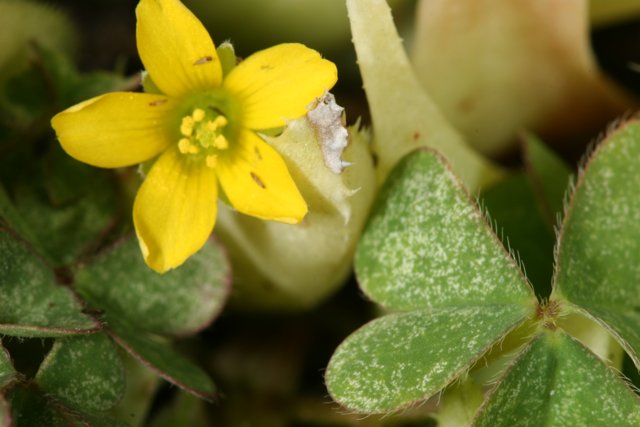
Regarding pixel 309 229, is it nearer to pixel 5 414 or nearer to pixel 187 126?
pixel 187 126

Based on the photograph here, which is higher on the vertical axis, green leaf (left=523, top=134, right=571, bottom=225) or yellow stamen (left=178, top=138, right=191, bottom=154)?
yellow stamen (left=178, top=138, right=191, bottom=154)

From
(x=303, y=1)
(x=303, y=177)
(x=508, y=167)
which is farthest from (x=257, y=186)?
(x=508, y=167)

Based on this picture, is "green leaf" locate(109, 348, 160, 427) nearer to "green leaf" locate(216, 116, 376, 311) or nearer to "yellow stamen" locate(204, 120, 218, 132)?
"green leaf" locate(216, 116, 376, 311)

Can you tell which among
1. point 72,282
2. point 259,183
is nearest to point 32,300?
point 72,282

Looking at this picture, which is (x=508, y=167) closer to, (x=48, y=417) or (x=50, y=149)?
(x=50, y=149)

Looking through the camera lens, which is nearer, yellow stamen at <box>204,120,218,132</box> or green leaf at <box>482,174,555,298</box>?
yellow stamen at <box>204,120,218,132</box>

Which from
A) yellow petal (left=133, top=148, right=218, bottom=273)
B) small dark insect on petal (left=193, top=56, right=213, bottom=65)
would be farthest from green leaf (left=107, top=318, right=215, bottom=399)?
small dark insect on petal (left=193, top=56, right=213, bottom=65)
